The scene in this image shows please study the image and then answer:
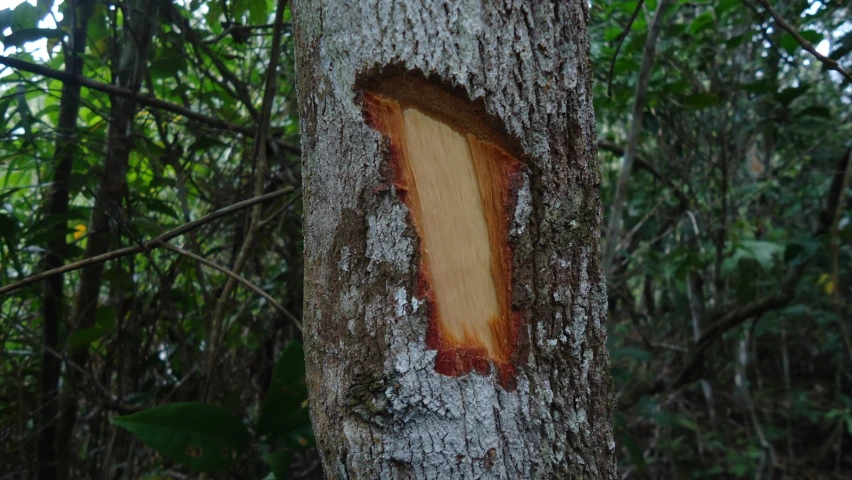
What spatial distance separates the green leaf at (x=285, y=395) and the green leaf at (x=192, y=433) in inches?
2.3

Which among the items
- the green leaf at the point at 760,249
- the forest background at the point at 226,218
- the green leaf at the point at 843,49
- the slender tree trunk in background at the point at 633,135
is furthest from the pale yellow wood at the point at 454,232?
the green leaf at the point at 760,249

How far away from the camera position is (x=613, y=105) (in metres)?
2.25

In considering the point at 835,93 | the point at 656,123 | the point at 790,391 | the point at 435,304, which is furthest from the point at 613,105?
the point at 790,391

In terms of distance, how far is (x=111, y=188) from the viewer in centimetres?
162

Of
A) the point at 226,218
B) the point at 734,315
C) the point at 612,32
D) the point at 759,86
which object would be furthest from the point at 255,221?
the point at 734,315

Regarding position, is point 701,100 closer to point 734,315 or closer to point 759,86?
point 759,86

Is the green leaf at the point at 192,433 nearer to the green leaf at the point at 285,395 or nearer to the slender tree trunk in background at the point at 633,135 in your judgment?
the green leaf at the point at 285,395

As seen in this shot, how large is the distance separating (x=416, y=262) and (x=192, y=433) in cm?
74

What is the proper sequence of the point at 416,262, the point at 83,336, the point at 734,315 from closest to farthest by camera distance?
the point at 416,262
the point at 83,336
the point at 734,315

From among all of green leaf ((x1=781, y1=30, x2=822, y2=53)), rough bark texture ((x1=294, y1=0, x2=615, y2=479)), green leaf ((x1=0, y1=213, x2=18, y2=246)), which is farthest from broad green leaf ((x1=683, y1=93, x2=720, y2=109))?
green leaf ((x1=0, y1=213, x2=18, y2=246))

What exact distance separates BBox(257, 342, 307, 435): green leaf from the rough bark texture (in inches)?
19.8

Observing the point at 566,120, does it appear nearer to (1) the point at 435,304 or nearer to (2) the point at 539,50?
(2) the point at 539,50

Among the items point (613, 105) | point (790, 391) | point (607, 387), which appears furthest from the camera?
point (790, 391)

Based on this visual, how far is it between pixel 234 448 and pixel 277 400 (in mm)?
131
